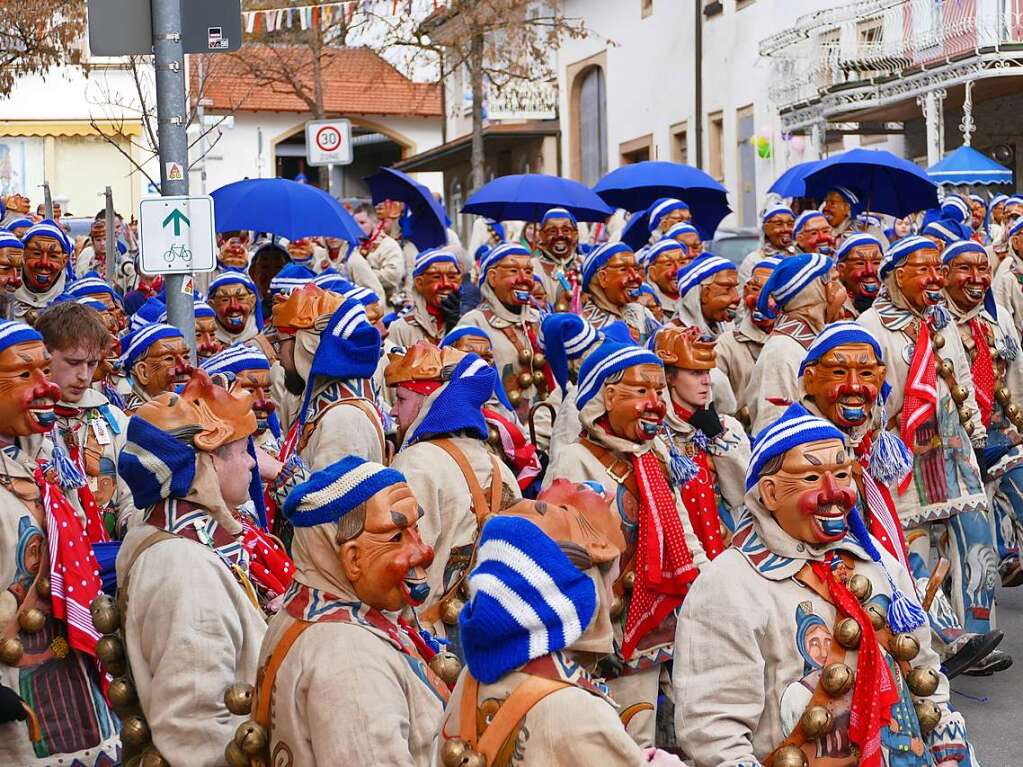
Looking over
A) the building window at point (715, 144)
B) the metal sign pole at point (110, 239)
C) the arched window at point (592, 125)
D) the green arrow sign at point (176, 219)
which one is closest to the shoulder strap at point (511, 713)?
the green arrow sign at point (176, 219)

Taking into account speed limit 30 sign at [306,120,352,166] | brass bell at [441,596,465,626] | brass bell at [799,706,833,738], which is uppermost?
speed limit 30 sign at [306,120,352,166]

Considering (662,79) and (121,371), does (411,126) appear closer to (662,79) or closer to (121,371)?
(662,79)

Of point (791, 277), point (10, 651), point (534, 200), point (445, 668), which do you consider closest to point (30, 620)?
point (10, 651)

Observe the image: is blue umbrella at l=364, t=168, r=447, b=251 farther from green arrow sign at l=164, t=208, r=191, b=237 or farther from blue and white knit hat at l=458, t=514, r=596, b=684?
blue and white knit hat at l=458, t=514, r=596, b=684

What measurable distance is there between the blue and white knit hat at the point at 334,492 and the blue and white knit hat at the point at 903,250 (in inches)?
212

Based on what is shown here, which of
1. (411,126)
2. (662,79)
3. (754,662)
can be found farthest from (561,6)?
Answer: (754,662)

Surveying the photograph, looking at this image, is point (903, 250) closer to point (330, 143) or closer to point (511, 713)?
point (511, 713)

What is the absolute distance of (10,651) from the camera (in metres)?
5.14

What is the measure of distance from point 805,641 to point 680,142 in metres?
30.5

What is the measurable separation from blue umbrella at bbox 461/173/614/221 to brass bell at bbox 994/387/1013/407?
6020 millimetres

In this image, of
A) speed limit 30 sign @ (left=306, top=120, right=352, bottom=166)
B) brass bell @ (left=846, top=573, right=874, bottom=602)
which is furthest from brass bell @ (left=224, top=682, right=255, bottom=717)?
speed limit 30 sign @ (left=306, top=120, right=352, bottom=166)

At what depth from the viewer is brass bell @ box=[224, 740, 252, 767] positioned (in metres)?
4.17

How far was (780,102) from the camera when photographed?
2952cm

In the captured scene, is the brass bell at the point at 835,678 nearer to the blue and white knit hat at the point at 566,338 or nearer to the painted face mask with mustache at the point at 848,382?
the painted face mask with mustache at the point at 848,382
